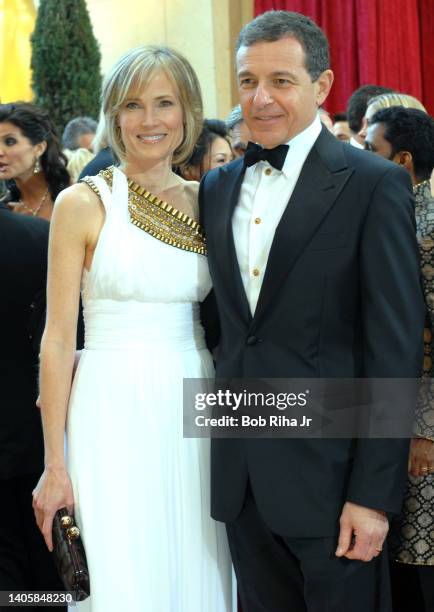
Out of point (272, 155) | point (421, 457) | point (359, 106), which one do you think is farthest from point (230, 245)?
point (359, 106)

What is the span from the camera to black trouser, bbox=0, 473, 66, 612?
9.09 feet

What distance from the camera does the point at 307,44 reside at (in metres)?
2.14

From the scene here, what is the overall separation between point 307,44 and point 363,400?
33.6 inches

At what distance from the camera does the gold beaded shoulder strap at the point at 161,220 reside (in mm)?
2396

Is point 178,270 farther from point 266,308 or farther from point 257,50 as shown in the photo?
point 257,50

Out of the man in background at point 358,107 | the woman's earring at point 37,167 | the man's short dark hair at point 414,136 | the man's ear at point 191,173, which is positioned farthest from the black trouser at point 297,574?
the man in background at point 358,107

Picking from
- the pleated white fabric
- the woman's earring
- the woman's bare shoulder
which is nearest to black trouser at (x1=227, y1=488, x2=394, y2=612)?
the pleated white fabric

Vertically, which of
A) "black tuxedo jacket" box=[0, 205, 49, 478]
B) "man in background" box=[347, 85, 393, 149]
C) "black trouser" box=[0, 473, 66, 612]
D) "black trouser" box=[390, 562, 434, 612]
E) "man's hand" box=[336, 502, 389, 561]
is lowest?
"black trouser" box=[390, 562, 434, 612]

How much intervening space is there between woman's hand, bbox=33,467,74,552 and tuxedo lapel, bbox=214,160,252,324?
629 millimetres

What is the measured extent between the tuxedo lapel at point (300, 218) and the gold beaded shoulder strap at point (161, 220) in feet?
1.41

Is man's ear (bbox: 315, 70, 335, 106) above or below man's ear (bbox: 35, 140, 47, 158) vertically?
below

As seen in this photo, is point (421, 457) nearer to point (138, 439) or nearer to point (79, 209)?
point (138, 439)

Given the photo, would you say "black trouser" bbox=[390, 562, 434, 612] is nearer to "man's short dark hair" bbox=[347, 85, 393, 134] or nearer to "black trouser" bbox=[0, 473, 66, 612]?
"black trouser" bbox=[0, 473, 66, 612]

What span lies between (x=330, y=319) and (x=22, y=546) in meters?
1.41
